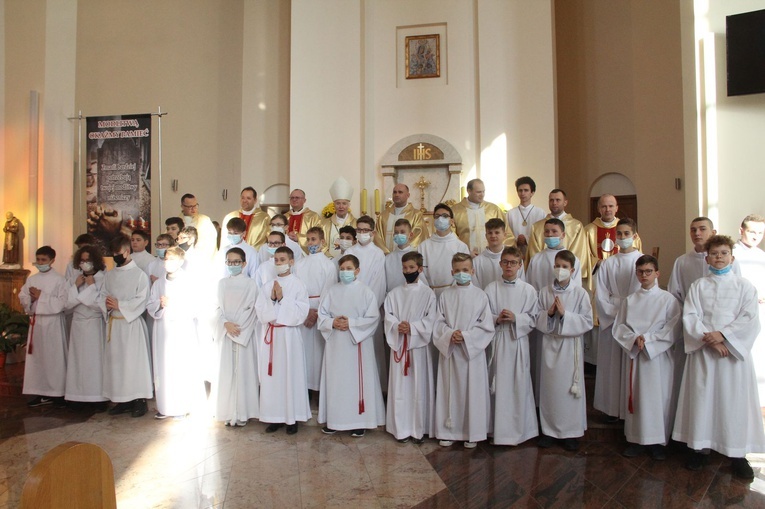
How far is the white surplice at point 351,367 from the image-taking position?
531cm

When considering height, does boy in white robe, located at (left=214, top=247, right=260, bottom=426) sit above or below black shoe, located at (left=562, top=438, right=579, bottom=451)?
above

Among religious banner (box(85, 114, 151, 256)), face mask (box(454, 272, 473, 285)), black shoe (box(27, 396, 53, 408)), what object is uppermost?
religious banner (box(85, 114, 151, 256))

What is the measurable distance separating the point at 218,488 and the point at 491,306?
2.81 meters

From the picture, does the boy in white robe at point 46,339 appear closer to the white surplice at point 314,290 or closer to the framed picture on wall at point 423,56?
the white surplice at point 314,290

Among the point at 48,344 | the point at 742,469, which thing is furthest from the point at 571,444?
the point at 48,344

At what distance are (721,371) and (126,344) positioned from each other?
5722 millimetres

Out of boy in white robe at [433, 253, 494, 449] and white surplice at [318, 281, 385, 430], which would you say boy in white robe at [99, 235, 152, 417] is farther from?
boy in white robe at [433, 253, 494, 449]

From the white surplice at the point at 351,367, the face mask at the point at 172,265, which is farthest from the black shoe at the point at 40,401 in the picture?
the white surplice at the point at 351,367

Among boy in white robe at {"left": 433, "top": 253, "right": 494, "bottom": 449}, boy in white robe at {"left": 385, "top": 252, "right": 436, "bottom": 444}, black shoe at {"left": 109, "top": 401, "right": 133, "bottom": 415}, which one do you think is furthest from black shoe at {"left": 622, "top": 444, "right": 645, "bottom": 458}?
black shoe at {"left": 109, "top": 401, "right": 133, "bottom": 415}

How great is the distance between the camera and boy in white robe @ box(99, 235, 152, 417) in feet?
19.7

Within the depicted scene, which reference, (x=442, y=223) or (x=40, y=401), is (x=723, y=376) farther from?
(x=40, y=401)

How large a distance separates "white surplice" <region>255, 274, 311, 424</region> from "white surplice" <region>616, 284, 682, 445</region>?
296 centimetres

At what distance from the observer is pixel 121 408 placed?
6.12 meters

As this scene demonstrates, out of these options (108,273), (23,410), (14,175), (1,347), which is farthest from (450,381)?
(14,175)
